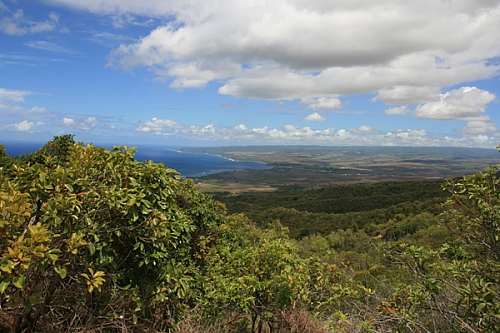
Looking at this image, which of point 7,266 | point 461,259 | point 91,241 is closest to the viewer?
point 7,266

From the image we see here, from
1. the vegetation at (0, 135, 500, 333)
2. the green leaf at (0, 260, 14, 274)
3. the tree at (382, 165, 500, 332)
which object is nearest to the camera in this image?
the green leaf at (0, 260, 14, 274)

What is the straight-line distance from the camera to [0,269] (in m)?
2.42

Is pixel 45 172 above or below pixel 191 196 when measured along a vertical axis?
above

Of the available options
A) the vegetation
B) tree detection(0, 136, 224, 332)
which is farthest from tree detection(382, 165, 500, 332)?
tree detection(0, 136, 224, 332)

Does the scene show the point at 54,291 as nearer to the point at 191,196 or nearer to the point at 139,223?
the point at 139,223

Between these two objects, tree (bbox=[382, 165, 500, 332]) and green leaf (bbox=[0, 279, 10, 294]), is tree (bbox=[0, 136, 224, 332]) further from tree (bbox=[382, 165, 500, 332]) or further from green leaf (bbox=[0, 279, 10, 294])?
tree (bbox=[382, 165, 500, 332])

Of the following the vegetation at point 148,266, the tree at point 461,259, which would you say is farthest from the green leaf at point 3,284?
the tree at point 461,259

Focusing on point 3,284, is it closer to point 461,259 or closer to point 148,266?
point 148,266

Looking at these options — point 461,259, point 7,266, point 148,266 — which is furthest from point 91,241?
point 461,259

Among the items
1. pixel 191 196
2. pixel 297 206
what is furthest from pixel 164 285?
pixel 297 206

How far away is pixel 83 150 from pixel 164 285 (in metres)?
1.84

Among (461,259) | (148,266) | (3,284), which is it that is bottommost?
(461,259)

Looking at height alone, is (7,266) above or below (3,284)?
above

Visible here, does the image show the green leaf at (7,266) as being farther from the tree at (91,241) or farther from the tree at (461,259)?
the tree at (461,259)
